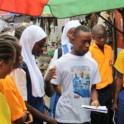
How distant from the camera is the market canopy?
3334 millimetres

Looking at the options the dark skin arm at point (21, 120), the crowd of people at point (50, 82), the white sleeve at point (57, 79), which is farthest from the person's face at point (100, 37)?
the dark skin arm at point (21, 120)

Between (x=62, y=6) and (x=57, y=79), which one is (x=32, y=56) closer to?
(x=57, y=79)

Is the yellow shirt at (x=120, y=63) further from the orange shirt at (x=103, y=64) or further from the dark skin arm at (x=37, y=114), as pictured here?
the dark skin arm at (x=37, y=114)

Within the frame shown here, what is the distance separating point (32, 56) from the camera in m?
3.07

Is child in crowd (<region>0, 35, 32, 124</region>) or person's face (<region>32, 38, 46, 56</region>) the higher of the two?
person's face (<region>32, 38, 46, 56</region>)

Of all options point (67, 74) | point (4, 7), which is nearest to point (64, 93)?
point (67, 74)

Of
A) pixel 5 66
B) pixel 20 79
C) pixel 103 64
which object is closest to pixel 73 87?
pixel 20 79

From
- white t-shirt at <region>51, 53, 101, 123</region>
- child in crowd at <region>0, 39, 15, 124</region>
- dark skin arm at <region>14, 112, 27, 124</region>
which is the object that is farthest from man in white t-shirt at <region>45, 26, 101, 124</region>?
child in crowd at <region>0, 39, 15, 124</region>

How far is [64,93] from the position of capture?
3.27m

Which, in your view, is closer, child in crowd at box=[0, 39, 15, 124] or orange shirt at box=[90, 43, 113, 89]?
child in crowd at box=[0, 39, 15, 124]

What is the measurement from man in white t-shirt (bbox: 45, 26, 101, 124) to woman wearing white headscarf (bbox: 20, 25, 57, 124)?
0.20 meters

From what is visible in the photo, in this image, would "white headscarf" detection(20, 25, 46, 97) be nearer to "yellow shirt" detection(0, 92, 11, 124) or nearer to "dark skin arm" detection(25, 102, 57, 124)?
"dark skin arm" detection(25, 102, 57, 124)

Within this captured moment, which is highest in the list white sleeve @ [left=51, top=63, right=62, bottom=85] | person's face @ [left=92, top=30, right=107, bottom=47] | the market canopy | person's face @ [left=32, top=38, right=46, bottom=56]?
the market canopy

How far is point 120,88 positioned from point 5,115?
2351 mm
